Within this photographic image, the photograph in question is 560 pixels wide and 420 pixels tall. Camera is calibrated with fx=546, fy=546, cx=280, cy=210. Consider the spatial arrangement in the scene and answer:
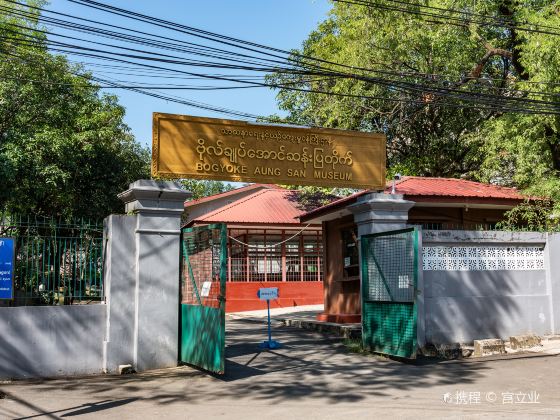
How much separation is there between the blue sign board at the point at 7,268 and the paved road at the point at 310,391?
1.39 metres

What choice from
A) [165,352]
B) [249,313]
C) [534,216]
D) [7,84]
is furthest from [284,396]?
[249,313]

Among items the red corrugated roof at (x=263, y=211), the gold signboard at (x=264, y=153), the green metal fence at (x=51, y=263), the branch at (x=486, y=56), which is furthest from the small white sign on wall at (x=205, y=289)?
the red corrugated roof at (x=263, y=211)

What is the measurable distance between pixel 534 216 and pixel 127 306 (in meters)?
10.6

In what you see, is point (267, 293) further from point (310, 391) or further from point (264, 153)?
point (310, 391)

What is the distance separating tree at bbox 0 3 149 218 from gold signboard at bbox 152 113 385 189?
433cm

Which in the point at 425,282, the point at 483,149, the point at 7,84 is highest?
the point at 7,84

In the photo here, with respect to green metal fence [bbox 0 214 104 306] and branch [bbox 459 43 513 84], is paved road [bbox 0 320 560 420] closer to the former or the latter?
green metal fence [bbox 0 214 104 306]

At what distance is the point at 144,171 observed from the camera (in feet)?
73.0

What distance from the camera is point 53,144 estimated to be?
51.4ft

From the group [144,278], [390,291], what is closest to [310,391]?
[390,291]

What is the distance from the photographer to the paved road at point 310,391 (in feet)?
21.2

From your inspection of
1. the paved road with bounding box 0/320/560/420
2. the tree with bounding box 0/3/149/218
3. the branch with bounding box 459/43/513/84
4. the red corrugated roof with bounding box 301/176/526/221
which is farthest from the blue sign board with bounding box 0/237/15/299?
the branch with bounding box 459/43/513/84

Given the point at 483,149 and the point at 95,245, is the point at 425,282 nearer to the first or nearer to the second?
the point at 95,245

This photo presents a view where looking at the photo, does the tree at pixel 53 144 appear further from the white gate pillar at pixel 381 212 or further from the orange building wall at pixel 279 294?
the white gate pillar at pixel 381 212
